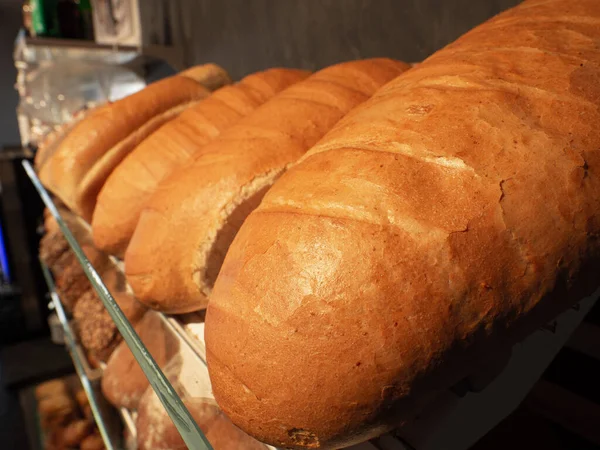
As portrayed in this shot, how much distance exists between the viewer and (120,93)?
3668mm

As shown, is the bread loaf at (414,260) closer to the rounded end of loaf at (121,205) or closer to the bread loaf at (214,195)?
the bread loaf at (214,195)

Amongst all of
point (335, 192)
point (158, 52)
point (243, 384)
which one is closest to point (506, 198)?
point (335, 192)

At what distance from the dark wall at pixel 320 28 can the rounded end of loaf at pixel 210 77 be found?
36cm

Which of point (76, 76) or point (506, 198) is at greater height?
point (506, 198)

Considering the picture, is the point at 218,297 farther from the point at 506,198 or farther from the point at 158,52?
the point at 158,52

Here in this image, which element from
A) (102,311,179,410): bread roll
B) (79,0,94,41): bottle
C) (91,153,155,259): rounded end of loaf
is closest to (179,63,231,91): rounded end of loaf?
(91,153,155,259): rounded end of loaf

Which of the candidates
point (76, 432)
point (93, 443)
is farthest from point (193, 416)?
point (76, 432)

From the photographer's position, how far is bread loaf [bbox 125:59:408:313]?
0.78 m

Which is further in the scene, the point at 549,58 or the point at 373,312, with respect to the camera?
the point at 549,58

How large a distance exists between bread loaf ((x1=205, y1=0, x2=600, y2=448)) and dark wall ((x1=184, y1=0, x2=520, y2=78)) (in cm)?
69

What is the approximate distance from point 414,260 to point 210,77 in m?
1.25

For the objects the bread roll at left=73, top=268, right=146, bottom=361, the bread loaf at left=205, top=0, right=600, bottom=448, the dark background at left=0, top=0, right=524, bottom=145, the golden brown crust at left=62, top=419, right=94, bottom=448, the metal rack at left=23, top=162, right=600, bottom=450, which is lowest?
the golden brown crust at left=62, top=419, right=94, bottom=448

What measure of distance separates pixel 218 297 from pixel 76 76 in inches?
136

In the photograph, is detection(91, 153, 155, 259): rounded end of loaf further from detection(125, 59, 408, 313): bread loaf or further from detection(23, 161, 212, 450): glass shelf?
detection(23, 161, 212, 450): glass shelf
